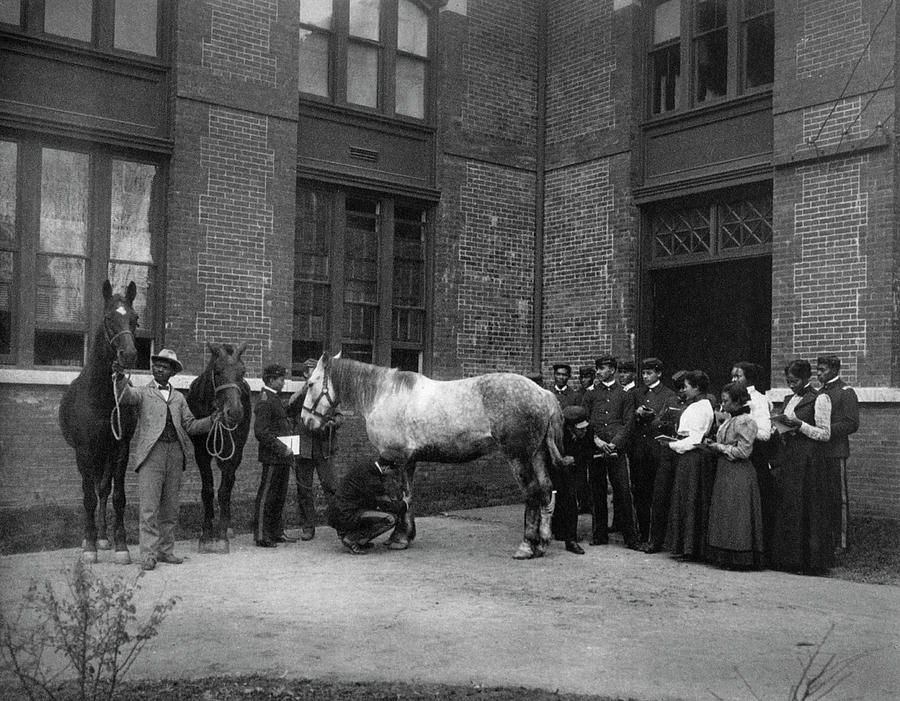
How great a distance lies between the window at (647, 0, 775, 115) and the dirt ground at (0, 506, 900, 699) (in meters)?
7.79

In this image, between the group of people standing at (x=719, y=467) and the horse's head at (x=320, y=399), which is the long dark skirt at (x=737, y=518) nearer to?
the group of people standing at (x=719, y=467)

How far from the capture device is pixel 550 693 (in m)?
5.35

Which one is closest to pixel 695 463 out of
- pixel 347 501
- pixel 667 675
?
pixel 347 501

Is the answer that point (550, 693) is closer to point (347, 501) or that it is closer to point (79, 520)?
point (347, 501)

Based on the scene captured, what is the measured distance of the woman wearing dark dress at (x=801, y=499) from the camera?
9305 millimetres

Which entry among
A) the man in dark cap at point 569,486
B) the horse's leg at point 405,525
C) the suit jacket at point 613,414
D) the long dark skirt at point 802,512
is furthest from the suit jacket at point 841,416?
the horse's leg at point 405,525

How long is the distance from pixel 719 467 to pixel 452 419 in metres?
2.68

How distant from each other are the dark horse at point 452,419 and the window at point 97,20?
5.71 metres

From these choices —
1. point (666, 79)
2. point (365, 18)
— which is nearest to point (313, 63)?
point (365, 18)

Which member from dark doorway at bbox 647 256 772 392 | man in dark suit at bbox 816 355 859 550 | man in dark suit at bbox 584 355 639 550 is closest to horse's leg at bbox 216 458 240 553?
man in dark suit at bbox 584 355 639 550

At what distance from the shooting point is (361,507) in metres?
10.1

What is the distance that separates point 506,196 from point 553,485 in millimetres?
7492

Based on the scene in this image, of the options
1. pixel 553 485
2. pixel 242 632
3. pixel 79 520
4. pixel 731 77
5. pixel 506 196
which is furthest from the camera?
pixel 506 196

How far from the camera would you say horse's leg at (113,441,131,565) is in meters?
9.18
